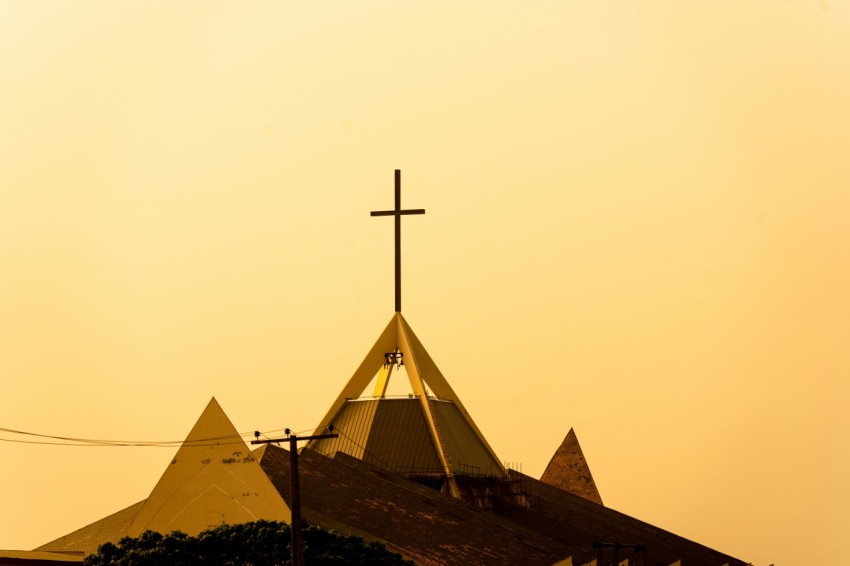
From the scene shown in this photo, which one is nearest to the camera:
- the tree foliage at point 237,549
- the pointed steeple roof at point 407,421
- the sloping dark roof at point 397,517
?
the tree foliage at point 237,549

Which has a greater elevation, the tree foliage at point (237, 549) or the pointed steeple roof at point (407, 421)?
the pointed steeple roof at point (407, 421)

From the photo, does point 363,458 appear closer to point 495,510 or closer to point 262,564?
point 495,510

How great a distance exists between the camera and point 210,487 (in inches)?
1750

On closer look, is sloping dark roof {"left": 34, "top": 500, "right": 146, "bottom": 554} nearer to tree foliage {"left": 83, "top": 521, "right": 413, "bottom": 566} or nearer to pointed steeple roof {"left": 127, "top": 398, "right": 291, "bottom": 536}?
pointed steeple roof {"left": 127, "top": 398, "right": 291, "bottom": 536}

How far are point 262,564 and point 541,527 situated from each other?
22.7 meters

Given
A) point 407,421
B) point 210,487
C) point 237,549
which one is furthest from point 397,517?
point 407,421

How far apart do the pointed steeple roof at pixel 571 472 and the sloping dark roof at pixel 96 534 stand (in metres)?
43.0

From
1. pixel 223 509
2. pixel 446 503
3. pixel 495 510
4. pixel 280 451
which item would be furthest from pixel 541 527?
pixel 223 509

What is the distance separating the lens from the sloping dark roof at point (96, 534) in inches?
1743

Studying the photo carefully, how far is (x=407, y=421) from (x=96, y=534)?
18.2 m

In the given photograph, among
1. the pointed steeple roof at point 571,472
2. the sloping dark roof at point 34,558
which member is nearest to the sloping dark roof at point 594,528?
the pointed steeple roof at point 571,472

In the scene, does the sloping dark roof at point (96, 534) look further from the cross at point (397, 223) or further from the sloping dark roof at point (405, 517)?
the cross at point (397, 223)

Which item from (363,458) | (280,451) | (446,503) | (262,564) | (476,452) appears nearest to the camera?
(262,564)

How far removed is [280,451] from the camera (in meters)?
48.4
